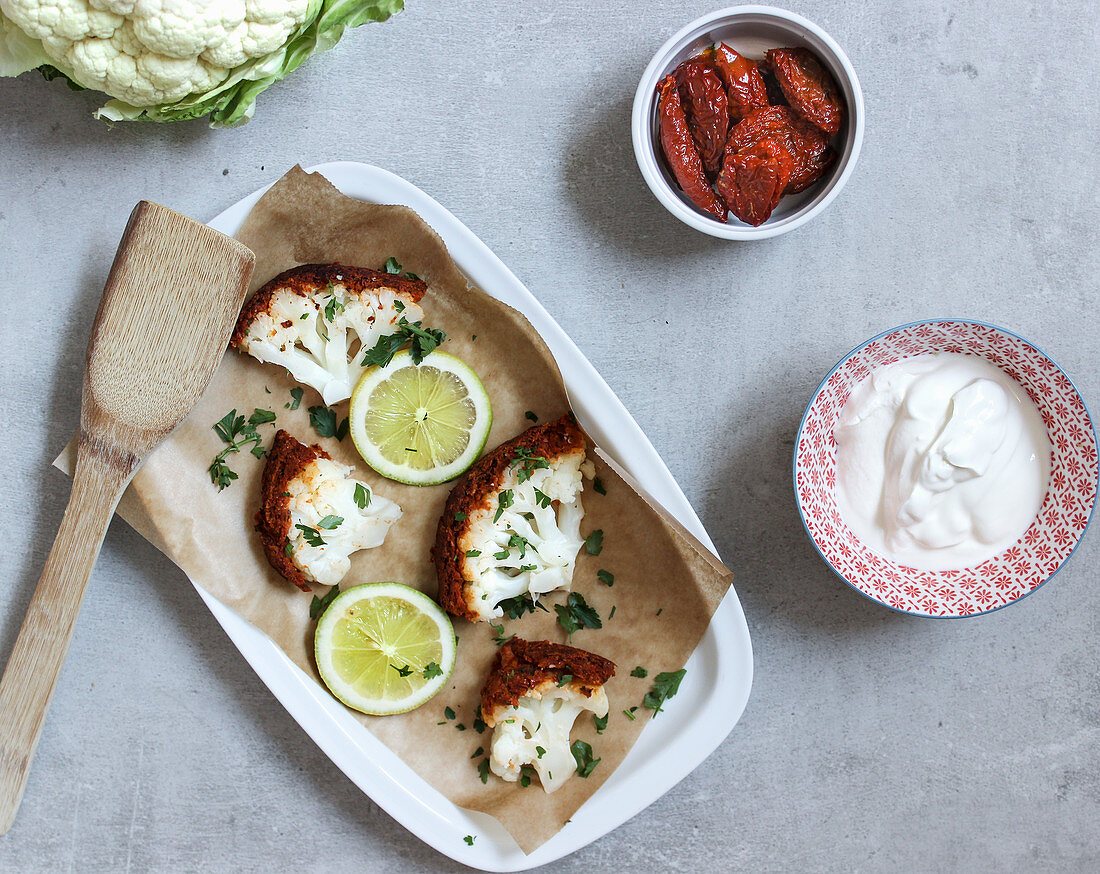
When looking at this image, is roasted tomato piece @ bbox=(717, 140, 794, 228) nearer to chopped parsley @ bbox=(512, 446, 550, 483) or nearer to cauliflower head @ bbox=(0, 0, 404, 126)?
chopped parsley @ bbox=(512, 446, 550, 483)

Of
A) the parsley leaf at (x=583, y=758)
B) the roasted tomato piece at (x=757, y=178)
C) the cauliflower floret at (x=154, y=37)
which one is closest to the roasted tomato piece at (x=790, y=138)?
the roasted tomato piece at (x=757, y=178)

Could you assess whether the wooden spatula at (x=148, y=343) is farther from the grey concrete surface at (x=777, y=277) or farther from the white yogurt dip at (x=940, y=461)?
the white yogurt dip at (x=940, y=461)

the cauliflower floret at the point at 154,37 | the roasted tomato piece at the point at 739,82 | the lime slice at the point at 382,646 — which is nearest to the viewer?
the cauliflower floret at the point at 154,37

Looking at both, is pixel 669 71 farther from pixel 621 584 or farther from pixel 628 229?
pixel 621 584

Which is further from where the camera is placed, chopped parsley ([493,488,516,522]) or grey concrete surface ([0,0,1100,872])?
grey concrete surface ([0,0,1100,872])

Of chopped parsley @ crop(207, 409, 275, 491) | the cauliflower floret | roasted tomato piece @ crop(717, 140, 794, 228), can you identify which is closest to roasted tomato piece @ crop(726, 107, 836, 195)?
roasted tomato piece @ crop(717, 140, 794, 228)
